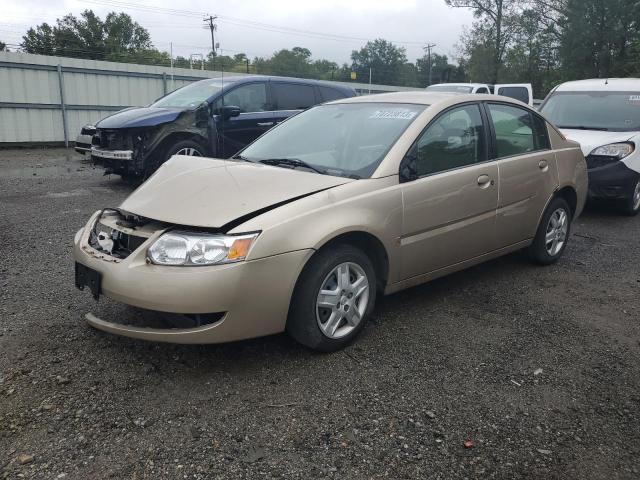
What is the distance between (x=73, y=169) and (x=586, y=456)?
Answer: 35.4 feet

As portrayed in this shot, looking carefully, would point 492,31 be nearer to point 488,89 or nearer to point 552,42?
point 552,42

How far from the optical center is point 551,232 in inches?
205

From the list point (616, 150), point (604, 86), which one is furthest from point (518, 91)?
point (616, 150)

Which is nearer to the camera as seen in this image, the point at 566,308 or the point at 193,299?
the point at 193,299

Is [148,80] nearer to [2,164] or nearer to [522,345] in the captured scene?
[2,164]

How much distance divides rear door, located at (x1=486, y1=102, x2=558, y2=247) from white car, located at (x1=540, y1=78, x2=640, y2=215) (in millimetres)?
2602

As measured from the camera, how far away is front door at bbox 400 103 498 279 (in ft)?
12.5

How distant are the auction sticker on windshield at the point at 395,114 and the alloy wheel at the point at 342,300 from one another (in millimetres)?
1240

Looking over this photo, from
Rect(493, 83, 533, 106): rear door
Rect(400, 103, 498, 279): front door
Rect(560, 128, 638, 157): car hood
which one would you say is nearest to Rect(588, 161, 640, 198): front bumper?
Rect(560, 128, 638, 157): car hood

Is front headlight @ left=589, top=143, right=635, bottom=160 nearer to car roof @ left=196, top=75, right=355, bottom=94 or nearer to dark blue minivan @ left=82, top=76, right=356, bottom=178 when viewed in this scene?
car roof @ left=196, top=75, right=355, bottom=94

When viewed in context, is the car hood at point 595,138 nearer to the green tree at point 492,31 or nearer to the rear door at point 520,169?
the rear door at point 520,169

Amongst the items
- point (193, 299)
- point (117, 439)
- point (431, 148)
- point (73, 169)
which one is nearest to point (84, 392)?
point (117, 439)

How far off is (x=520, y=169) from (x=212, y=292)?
299 centimetres

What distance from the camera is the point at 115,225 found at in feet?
11.1
